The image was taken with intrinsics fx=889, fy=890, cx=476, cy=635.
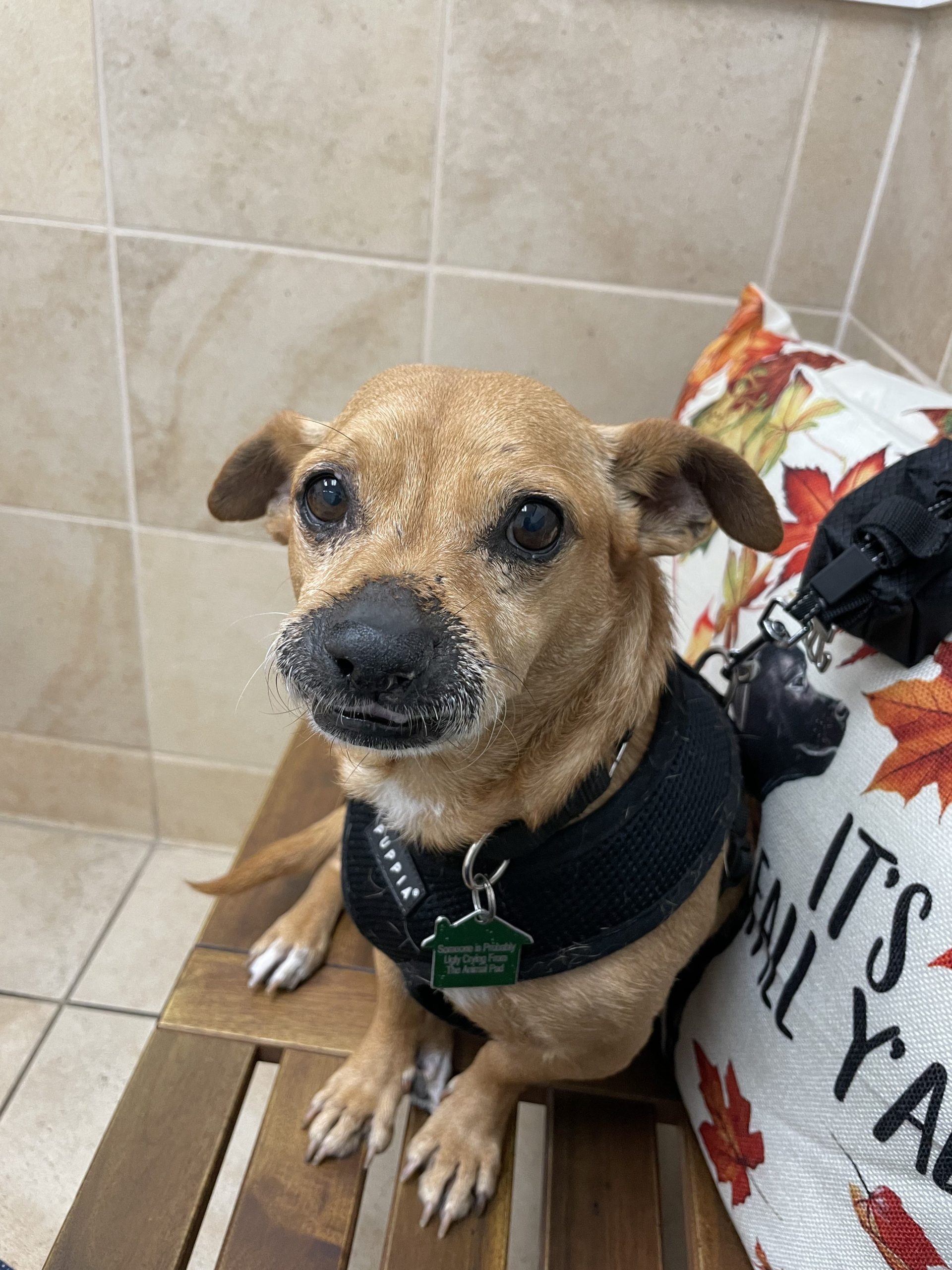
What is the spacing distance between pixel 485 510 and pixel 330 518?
0.14m

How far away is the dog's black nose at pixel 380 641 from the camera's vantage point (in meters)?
0.61

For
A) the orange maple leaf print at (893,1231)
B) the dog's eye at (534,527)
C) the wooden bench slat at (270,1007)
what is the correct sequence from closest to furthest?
the orange maple leaf print at (893,1231) < the dog's eye at (534,527) < the wooden bench slat at (270,1007)

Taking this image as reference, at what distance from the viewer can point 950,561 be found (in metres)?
0.66

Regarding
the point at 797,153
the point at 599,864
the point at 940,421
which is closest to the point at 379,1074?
the point at 599,864

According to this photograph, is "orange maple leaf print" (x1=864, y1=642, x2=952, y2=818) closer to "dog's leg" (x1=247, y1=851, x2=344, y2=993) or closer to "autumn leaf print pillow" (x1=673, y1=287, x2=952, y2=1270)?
"autumn leaf print pillow" (x1=673, y1=287, x2=952, y2=1270)

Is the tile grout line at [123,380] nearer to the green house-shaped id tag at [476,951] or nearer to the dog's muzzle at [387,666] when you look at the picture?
the dog's muzzle at [387,666]

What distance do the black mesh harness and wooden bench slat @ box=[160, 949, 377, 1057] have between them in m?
0.23

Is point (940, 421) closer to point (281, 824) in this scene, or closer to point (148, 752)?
point (281, 824)

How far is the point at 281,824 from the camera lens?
124cm

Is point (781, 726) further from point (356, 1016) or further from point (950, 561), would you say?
point (356, 1016)

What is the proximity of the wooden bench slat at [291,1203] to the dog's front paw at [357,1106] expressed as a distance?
1cm

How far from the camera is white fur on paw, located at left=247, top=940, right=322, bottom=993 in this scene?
982mm

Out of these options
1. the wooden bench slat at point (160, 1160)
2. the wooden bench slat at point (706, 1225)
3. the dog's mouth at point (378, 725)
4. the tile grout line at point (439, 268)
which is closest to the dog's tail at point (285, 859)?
the wooden bench slat at point (160, 1160)

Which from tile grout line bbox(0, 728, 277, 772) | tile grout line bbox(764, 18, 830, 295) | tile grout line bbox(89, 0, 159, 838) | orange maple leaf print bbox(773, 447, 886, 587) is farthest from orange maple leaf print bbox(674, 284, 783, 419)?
tile grout line bbox(0, 728, 277, 772)
